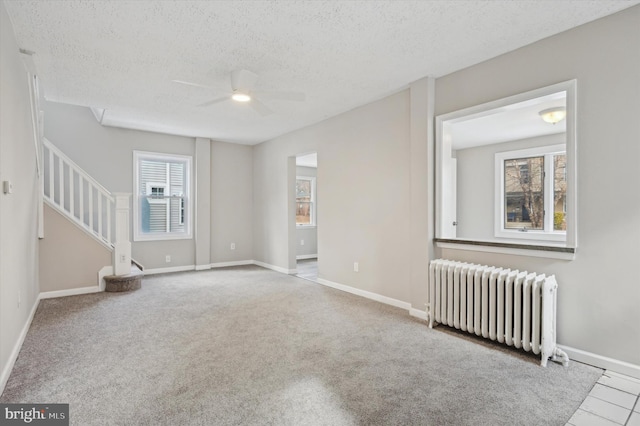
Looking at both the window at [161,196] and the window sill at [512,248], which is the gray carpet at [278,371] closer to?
the window sill at [512,248]

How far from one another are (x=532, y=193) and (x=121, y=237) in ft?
21.6

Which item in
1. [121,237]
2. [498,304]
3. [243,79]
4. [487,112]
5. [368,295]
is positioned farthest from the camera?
[121,237]

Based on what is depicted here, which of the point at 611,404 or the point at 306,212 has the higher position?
the point at 306,212

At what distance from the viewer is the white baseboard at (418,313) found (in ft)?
11.5

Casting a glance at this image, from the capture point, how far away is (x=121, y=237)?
4.78 metres

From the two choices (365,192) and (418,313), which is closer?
(418,313)

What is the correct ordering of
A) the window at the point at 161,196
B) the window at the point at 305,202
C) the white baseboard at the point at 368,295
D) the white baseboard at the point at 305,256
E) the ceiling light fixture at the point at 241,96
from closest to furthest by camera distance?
the ceiling light fixture at the point at 241,96 → the white baseboard at the point at 368,295 → the window at the point at 161,196 → the white baseboard at the point at 305,256 → the window at the point at 305,202

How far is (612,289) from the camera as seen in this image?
7.82 feet

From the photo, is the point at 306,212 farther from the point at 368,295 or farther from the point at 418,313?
the point at 418,313

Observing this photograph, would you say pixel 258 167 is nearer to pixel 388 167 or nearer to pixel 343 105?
pixel 343 105

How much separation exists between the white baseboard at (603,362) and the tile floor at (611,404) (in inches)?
1.7

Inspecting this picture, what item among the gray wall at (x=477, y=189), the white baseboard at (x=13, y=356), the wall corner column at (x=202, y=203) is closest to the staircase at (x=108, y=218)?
the white baseboard at (x=13, y=356)

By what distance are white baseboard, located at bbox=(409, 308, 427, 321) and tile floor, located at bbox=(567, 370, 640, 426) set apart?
1.49 meters

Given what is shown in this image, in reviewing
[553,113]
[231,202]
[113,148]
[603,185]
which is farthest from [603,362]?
[113,148]
